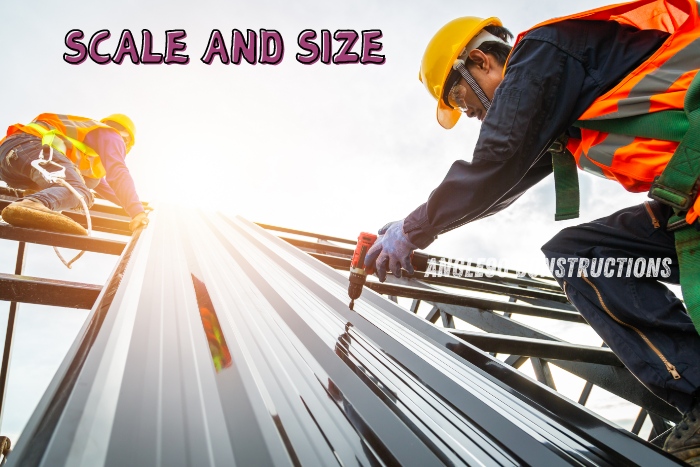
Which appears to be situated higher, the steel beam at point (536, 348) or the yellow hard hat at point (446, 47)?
Result: the yellow hard hat at point (446, 47)

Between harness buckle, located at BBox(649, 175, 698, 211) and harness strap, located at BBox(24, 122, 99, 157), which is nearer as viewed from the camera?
harness buckle, located at BBox(649, 175, 698, 211)

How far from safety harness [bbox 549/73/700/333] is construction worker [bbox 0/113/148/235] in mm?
3206

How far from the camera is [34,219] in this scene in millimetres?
2320

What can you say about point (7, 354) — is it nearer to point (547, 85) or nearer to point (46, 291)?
point (46, 291)

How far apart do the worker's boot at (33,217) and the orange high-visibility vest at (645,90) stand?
2733 millimetres

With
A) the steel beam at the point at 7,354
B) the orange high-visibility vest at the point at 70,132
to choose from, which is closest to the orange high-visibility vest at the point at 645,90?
the steel beam at the point at 7,354

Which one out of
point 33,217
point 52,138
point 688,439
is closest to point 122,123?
point 52,138

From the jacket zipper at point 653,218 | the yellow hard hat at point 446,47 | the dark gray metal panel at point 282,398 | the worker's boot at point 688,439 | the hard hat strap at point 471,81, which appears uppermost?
the yellow hard hat at point 446,47

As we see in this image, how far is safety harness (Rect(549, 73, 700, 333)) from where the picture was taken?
3.43 ft

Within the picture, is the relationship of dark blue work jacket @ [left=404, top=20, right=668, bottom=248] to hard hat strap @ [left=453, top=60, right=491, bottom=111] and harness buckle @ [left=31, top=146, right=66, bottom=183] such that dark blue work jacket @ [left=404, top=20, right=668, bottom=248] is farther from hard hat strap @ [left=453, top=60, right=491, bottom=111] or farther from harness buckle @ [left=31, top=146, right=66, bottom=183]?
harness buckle @ [left=31, top=146, right=66, bottom=183]

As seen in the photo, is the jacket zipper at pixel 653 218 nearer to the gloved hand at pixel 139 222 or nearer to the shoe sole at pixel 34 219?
the shoe sole at pixel 34 219

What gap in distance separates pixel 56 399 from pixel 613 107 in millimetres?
1561

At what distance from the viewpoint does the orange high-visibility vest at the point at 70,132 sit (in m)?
3.53

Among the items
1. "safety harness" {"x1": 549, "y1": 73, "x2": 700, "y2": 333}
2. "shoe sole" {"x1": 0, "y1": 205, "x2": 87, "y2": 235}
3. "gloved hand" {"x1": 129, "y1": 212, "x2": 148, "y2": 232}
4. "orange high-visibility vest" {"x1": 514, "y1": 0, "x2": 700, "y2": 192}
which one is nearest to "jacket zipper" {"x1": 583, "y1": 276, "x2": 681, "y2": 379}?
"safety harness" {"x1": 549, "y1": 73, "x2": 700, "y2": 333}
